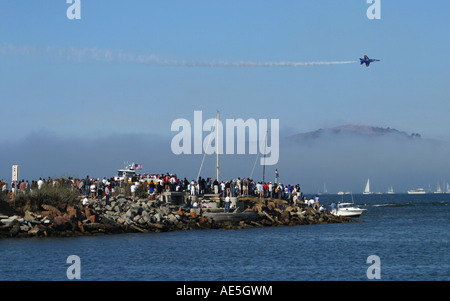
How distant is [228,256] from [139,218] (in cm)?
1761

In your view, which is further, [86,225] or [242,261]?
[86,225]

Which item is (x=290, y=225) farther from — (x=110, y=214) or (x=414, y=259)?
(x=414, y=259)

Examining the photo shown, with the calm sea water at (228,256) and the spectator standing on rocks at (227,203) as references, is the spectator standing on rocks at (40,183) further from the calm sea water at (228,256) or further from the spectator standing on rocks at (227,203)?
the spectator standing on rocks at (227,203)

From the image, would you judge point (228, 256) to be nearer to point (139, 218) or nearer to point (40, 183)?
point (139, 218)

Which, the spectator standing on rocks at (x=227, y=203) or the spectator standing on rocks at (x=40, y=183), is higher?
the spectator standing on rocks at (x=40, y=183)

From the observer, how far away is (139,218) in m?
59.5

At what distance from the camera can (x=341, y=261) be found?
42500 mm

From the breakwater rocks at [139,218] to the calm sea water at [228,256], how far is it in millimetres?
2127

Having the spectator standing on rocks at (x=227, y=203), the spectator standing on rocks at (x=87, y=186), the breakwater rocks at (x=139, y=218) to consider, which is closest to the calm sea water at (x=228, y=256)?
the breakwater rocks at (x=139, y=218)

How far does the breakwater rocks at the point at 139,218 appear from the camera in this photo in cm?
5231

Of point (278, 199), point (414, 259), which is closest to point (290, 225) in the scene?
point (278, 199)

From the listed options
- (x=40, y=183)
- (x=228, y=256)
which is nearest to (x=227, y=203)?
(x=40, y=183)

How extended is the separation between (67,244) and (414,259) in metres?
24.8

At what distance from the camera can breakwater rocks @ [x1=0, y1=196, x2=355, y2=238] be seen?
52.3m
